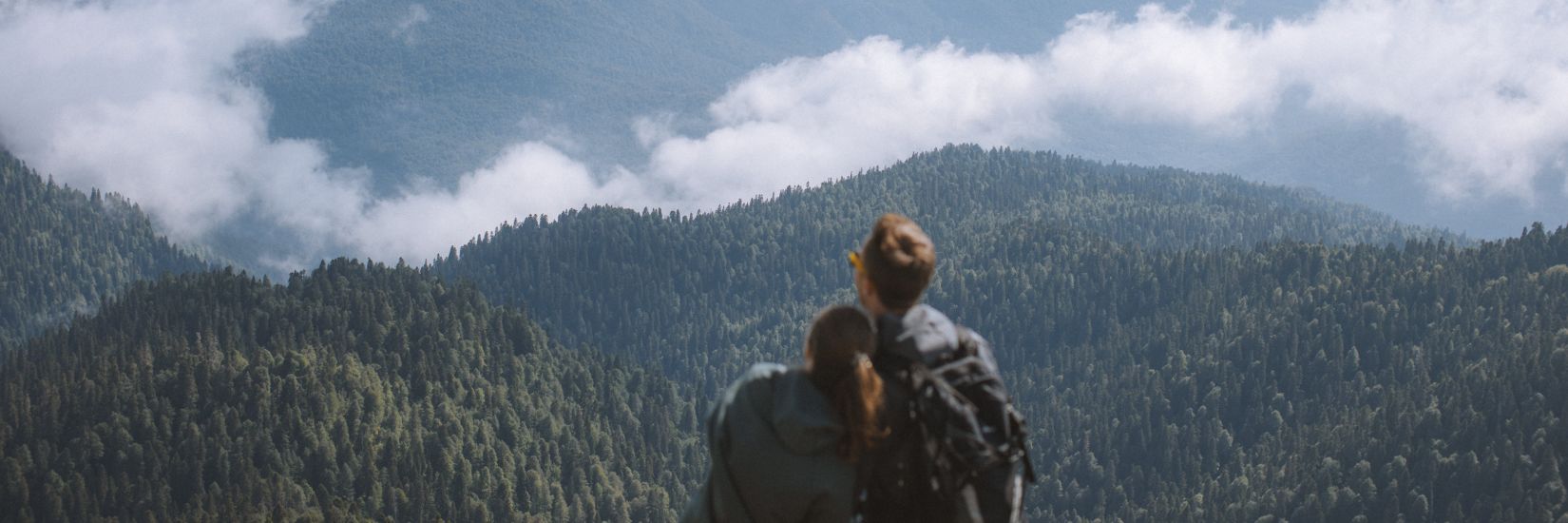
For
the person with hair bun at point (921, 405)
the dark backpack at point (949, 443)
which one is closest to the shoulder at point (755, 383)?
the person with hair bun at point (921, 405)

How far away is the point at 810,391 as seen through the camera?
1526 centimetres

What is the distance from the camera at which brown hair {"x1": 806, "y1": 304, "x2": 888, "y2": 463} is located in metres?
15.0

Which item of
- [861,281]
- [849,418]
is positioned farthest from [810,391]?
[861,281]

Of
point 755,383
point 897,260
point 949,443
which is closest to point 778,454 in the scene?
point 755,383

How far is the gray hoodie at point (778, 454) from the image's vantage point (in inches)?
599

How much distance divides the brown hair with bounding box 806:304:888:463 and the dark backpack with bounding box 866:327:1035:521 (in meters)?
0.44

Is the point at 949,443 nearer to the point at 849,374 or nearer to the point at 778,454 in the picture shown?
the point at 849,374

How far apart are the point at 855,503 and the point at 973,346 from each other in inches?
78.1

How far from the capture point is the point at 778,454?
50.5ft

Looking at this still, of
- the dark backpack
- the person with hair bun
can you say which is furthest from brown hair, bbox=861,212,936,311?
the dark backpack

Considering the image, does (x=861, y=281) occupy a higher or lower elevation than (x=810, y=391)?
higher

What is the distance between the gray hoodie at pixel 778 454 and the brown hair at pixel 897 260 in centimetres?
128

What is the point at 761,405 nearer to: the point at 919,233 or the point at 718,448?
the point at 718,448

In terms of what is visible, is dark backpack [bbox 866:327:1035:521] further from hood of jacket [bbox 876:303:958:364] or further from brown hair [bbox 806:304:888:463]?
brown hair [bbox 806:304:888:463]
